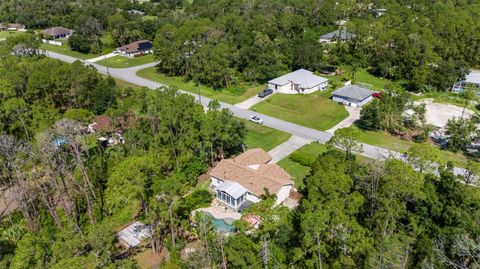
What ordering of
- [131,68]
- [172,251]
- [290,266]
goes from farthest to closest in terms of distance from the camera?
[131,68] < [172,251] < [290,266]

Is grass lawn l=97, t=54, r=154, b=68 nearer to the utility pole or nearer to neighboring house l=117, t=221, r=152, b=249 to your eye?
neighboring house l=117, t=221, r=152, b=249

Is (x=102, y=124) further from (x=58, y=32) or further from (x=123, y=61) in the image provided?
(x=58, y=32)

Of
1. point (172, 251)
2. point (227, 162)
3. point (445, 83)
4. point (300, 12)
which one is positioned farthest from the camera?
point (300, 12)

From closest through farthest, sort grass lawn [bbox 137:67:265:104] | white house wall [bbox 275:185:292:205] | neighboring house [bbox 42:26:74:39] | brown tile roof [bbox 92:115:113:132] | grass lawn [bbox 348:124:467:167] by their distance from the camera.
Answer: white house wall [bbox 275:185:292:205] → grass lawn [bbox 348:124:467:167] → brown tile roof [bbox 92:115:113:132] → grass lawn [bbox 137:67:265:104] → neighboring house [bbox 42:26:74:39]

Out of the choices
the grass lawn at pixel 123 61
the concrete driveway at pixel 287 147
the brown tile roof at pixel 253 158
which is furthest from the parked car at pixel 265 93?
the grass lawn at pixel 123 61

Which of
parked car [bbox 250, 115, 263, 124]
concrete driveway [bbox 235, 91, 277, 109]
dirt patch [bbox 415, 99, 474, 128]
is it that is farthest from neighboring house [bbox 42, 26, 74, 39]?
dirt patch [bbox 415, 99, 474, 128]

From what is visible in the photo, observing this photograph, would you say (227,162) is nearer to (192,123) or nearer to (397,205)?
(192,123)

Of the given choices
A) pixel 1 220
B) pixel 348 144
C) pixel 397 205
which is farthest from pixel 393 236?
pixel 1 220
